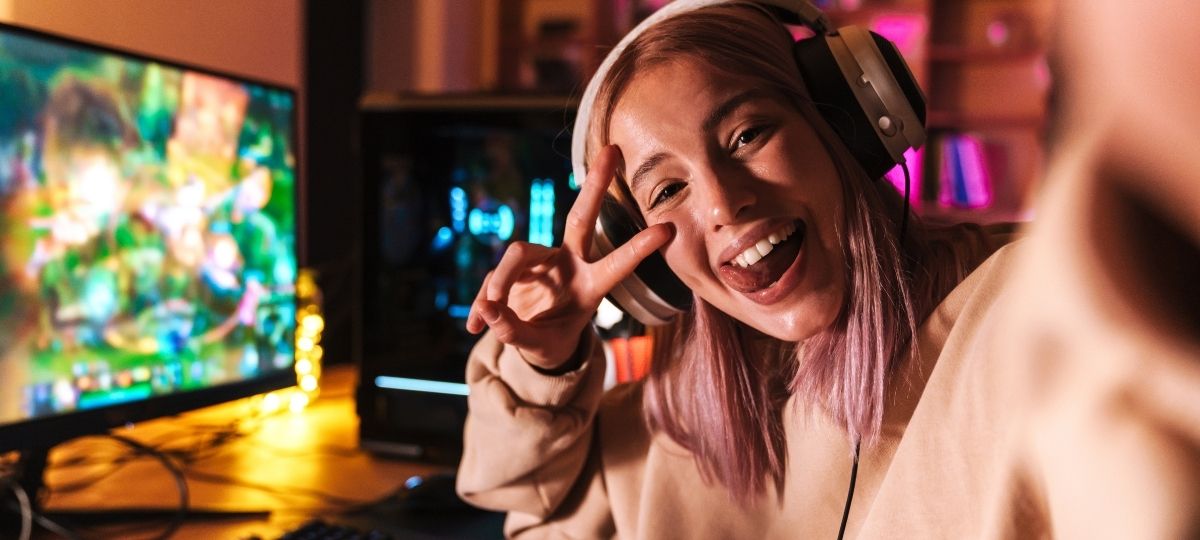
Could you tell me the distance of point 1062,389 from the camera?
209 mm

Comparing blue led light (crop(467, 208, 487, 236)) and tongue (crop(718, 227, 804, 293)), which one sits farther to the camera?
blue led light (crop(467, 208, 487, 236))

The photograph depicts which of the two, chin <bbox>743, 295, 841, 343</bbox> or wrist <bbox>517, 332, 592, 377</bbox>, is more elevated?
chin <bbox>743, 295, 841, 343</bbox>

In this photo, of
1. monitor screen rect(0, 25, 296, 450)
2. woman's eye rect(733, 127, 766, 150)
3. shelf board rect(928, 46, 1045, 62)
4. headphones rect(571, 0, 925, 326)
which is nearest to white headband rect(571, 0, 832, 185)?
headphones rect(571, 0, 925, 326)

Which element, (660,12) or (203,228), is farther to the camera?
(203,228)

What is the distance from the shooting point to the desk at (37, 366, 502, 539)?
0.88m

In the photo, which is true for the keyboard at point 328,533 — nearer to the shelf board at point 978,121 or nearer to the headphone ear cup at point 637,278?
the headphone ear cup at point 637,278

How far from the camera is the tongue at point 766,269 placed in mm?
661

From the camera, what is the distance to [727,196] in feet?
2.11

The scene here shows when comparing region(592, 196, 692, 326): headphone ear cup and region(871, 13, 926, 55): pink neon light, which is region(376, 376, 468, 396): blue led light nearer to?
region(592, 196, 692, 326): headphone ear cup

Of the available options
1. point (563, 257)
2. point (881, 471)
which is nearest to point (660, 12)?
point (563, 257)

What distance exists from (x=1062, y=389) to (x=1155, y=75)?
0.24ft

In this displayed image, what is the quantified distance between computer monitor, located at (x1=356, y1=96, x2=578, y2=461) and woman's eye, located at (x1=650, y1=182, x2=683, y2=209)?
436 mm

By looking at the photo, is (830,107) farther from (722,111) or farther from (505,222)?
(505,222)

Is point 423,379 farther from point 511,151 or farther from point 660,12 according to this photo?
point 660,12
